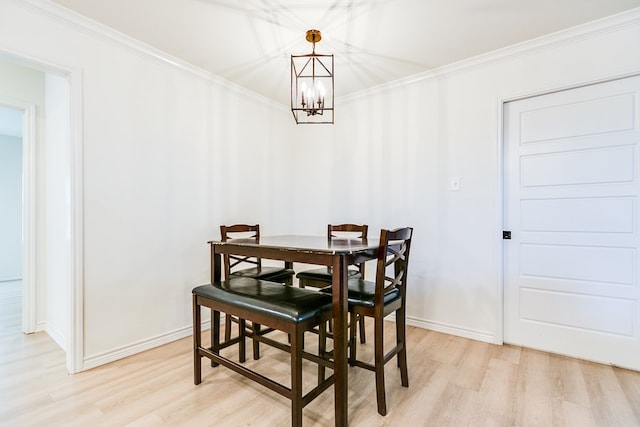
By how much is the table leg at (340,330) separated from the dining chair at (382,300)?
195mm

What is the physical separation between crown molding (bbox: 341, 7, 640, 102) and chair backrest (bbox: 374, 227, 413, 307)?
181 centimetres

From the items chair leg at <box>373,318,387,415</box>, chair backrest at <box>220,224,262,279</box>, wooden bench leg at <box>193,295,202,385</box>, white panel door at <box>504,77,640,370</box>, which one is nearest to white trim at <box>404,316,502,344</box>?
white panel door at <box>504,77,640,370</box>

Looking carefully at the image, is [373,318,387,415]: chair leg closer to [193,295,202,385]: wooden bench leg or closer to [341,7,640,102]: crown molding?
[193,295,202,385]: wooden bench leg

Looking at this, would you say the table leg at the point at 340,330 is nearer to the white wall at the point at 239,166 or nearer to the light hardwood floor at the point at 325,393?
the light hardwood floor at the point at 325,393

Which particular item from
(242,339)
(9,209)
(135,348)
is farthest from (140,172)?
(9,209)

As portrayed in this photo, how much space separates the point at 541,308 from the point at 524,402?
93cm

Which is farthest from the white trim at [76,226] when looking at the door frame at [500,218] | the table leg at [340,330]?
the door frame at [500,218]

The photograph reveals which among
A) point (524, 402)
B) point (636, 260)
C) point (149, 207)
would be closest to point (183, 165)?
point (149, 207)

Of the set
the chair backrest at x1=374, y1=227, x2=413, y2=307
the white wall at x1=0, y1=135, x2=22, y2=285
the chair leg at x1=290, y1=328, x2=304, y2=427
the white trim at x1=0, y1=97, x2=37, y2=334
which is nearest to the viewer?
the chair leg at x1=290, y1=328, x2=304, y2=427

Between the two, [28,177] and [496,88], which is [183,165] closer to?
[28,177]

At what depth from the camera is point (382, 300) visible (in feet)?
5.04

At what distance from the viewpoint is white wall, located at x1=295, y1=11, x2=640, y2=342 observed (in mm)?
2188

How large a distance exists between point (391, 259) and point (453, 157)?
1481 mm

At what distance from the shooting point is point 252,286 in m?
1.79
